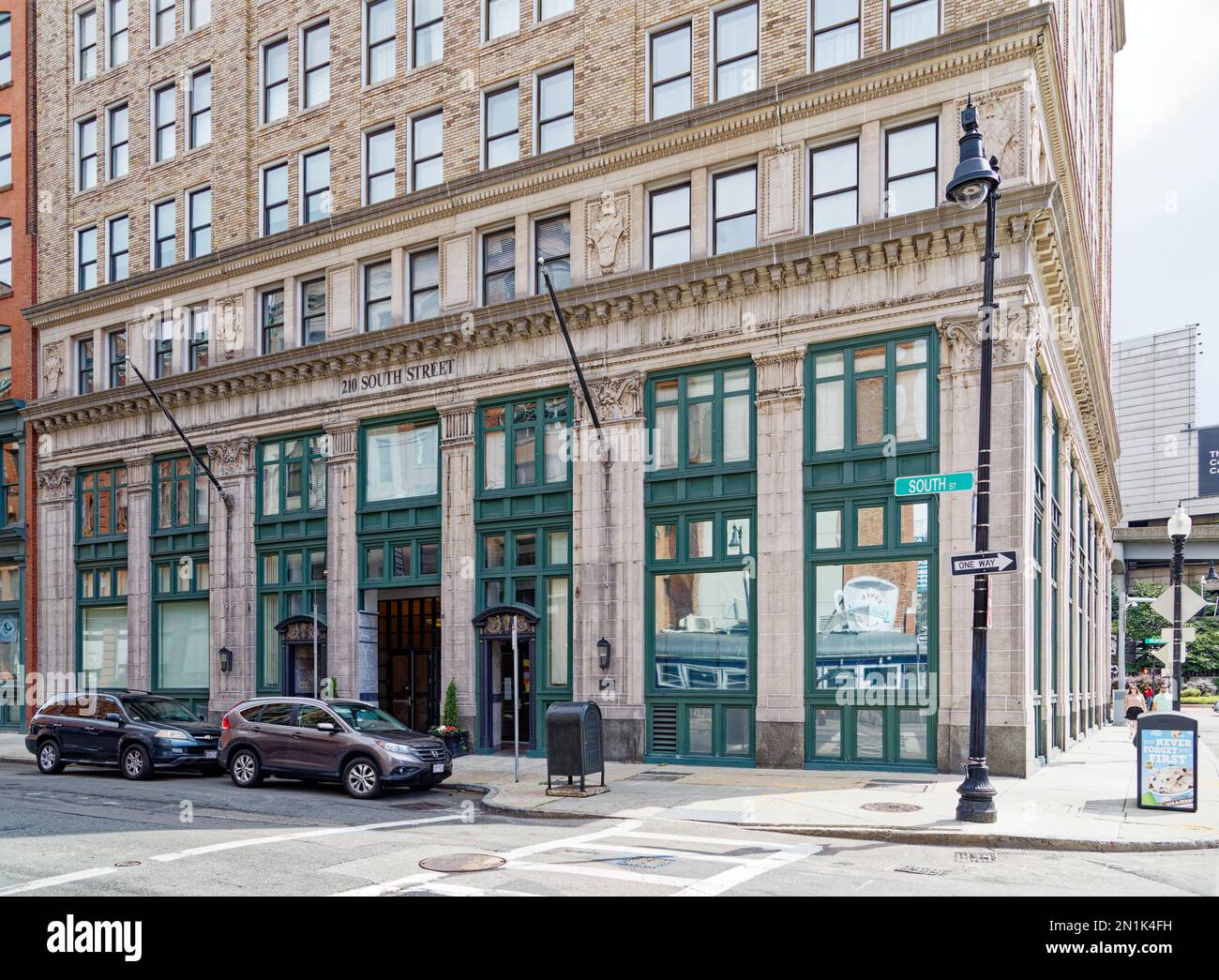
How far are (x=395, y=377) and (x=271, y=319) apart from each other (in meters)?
5.29

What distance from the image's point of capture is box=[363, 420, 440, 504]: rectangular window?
2581cm

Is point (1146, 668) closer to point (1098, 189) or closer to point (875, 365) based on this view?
point (1098, 189)

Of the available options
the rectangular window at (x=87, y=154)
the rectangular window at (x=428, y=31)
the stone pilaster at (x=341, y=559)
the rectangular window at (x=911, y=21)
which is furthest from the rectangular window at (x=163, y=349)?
the rectangular window at (x=911, y=21)

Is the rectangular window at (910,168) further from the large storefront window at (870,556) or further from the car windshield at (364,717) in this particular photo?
the car windshield at (364,717)

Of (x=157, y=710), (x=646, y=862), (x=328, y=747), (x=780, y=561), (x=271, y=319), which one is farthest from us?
(x=271, y=319)

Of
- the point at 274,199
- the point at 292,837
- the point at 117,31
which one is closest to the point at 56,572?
the point at 274,199

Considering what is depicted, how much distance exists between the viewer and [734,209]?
72.5 feet

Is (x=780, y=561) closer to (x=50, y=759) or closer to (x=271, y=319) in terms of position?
(x=50, y=759)

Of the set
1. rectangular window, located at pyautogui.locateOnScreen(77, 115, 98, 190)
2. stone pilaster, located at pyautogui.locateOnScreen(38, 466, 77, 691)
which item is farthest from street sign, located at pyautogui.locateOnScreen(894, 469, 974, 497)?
rectangular window, located at pyautogui.locateOnScreen(77, 115, 98, 190)

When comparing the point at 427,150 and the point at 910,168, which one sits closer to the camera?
the point at 910,168

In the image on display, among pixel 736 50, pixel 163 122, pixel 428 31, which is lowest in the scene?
pixel 736 50

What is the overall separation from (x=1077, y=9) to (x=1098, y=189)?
17.7 metres

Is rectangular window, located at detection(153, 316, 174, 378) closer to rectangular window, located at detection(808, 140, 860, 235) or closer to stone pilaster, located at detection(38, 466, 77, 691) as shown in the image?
stone pilaster, located at detection(38, 466, 77, 691)
